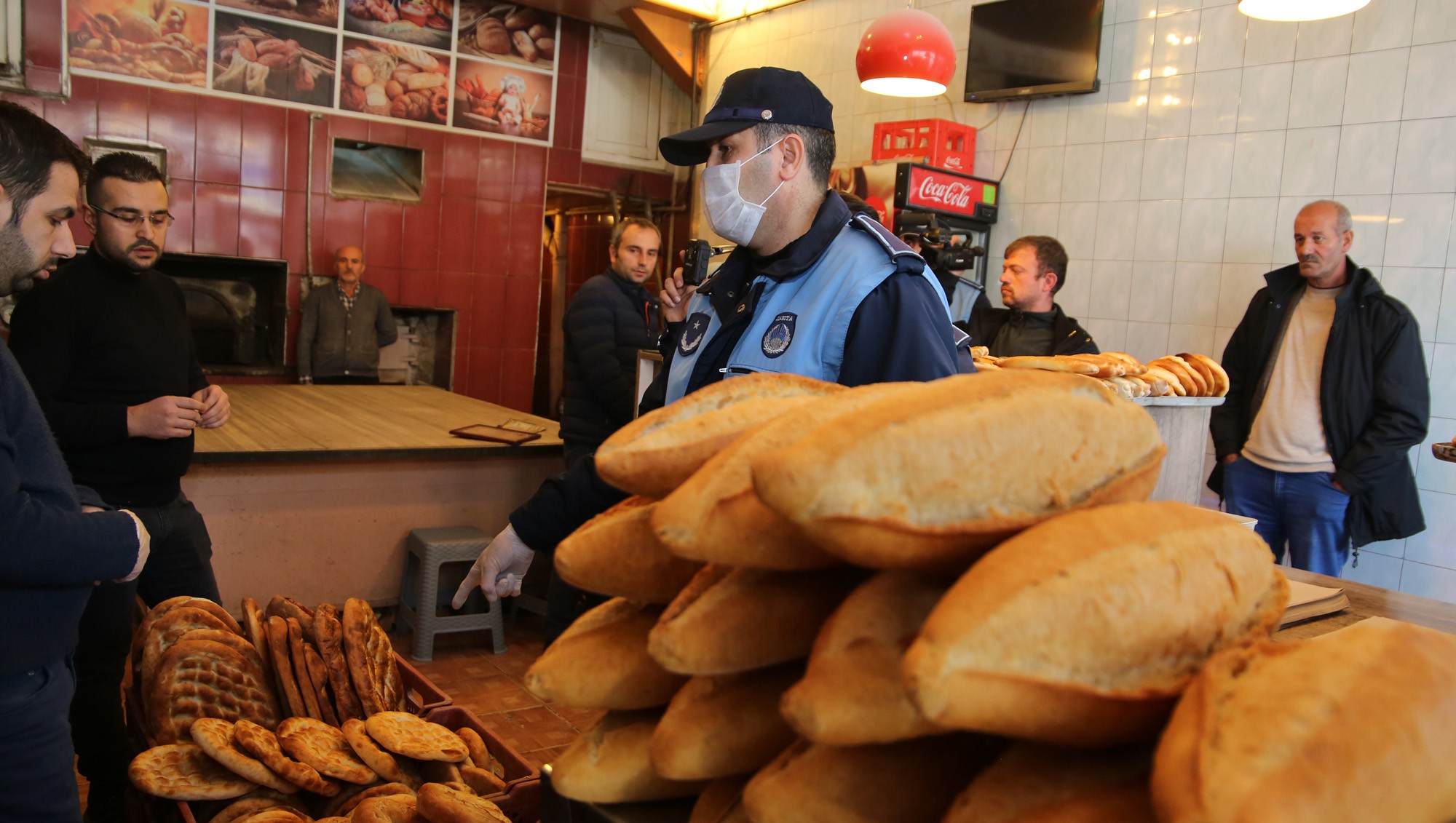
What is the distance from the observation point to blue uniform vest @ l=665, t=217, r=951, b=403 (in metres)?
1.69

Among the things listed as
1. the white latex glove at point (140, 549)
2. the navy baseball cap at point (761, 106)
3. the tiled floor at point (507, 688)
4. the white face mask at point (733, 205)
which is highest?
the navy baseball cap at point (761, 106)

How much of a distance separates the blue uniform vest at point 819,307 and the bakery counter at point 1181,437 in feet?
4.35

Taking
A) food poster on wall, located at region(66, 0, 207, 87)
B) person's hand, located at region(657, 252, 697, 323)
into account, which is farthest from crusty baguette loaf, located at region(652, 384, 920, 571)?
food poster on wall, located at region(66, 0, 207, 87)

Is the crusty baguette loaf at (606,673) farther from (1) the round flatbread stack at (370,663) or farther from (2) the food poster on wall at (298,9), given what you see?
(2) the food poster on wall at (298,9)

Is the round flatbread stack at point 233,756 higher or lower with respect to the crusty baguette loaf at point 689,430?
lower

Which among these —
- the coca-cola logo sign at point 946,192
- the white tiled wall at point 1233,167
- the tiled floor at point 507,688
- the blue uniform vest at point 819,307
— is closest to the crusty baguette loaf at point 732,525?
the blue uniform vest at point 819,307

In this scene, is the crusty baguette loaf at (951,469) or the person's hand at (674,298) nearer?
the crusty baguette loaf at (951,469)

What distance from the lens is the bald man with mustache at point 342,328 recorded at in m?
7.71

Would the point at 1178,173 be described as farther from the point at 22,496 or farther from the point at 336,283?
the point at 336,283

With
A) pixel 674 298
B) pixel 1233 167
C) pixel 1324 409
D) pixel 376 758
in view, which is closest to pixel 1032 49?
pixel 1233 167

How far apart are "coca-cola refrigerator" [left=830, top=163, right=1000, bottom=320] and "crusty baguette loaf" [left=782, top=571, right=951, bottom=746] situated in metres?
4.37

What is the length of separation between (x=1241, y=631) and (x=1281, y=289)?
452 centimetres

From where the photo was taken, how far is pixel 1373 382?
4070 millimetres

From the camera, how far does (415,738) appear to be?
182cm
